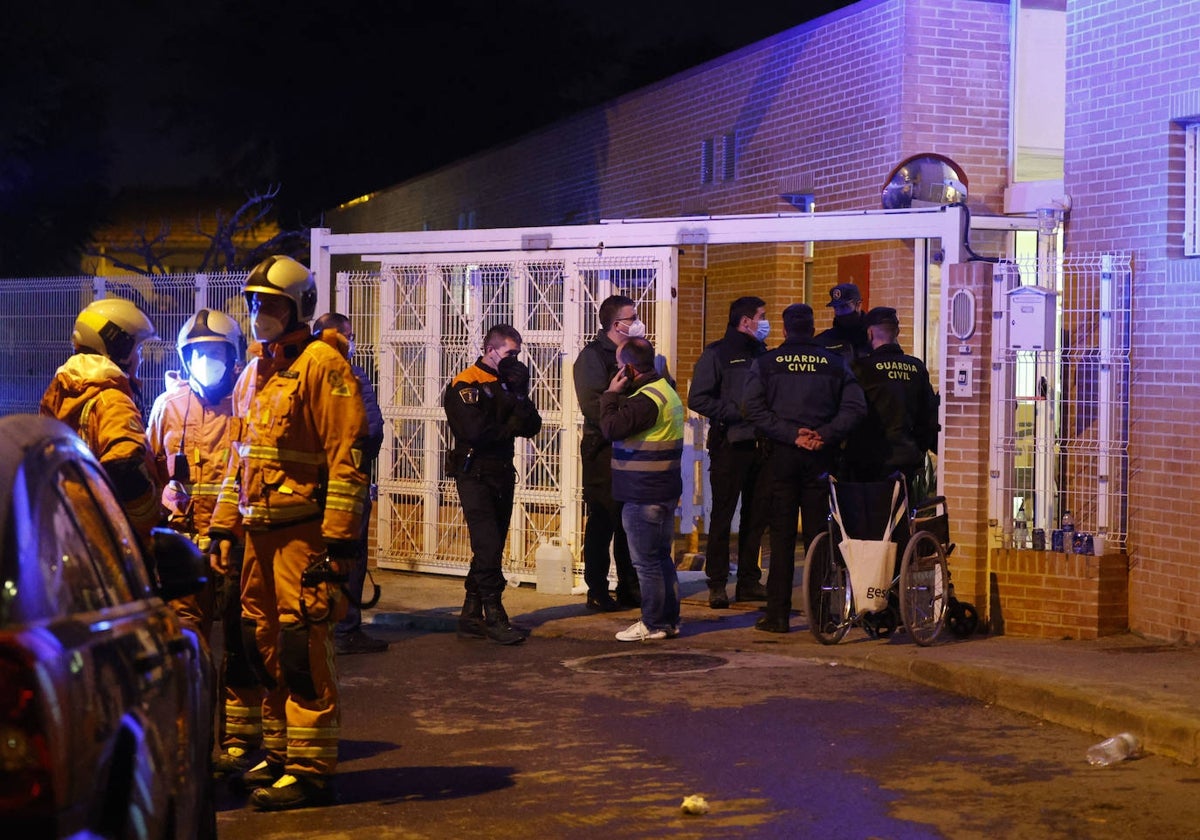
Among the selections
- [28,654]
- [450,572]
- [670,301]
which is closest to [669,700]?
[670,301]

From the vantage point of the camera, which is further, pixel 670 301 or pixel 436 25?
pixel 436 25

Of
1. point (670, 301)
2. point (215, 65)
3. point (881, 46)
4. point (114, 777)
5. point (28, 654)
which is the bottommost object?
point (114, 777)

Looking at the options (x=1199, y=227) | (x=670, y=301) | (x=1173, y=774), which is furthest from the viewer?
(x=670, y=301)

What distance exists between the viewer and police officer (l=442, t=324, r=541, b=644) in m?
11.1

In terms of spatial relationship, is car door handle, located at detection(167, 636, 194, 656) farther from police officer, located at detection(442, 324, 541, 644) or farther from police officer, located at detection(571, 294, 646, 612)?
police officer, located at detection(571, 294, 646, 612)

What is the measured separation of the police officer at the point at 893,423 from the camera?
11336 mm

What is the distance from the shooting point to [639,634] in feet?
36.8

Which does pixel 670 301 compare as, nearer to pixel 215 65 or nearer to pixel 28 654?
pixel 28 654

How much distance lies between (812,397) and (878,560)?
119 centimetres

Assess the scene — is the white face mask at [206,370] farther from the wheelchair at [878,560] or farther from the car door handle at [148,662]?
the wheelchair at [878,560]

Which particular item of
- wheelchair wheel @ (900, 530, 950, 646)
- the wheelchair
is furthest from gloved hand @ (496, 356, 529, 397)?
wheelchair wheel @ (900, 530, 950, 646)

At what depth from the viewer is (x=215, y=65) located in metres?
58.1

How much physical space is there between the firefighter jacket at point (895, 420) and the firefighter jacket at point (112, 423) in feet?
17.6

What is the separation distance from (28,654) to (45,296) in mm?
16868
